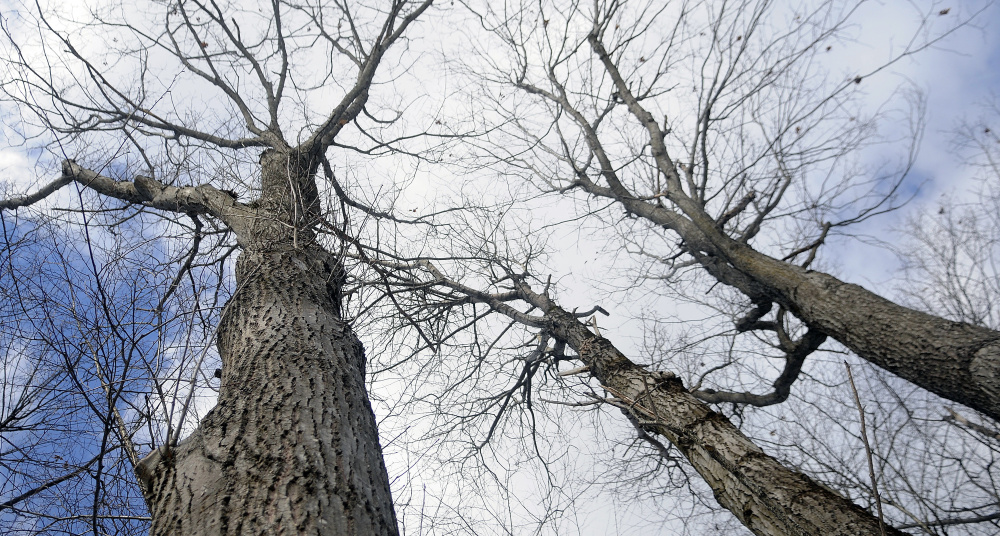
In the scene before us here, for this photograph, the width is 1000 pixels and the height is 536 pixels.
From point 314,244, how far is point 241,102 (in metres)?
2.94

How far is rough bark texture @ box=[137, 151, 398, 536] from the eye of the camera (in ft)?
4.36

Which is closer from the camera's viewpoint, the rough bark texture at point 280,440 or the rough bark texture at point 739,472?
the rough bark texture at point 280,440

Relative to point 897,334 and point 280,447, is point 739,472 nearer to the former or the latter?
point 897,334

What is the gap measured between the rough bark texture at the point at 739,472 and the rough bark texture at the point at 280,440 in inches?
33.4

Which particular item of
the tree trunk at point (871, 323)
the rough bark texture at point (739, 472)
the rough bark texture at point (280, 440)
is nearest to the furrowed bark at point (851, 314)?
the tree trunk at point (871, 323)

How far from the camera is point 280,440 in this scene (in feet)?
5.10

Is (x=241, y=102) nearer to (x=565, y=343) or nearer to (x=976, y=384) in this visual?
(x=565, y=343)

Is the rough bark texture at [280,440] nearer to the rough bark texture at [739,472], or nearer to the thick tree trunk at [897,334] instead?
the rough bark texture at [739,472]

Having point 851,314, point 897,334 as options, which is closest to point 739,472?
point 897,334

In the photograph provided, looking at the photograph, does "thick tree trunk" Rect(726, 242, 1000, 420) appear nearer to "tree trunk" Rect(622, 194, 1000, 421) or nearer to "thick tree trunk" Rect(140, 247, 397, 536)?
"tree trunk" Rect(622, 194, 1000, 421)

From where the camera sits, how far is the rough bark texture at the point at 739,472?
206 centimetres

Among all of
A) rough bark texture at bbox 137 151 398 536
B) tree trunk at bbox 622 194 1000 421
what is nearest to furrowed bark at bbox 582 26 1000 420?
tree trunk at bbox 622 194 1000 421

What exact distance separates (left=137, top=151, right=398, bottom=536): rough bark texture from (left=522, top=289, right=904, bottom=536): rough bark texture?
849mm

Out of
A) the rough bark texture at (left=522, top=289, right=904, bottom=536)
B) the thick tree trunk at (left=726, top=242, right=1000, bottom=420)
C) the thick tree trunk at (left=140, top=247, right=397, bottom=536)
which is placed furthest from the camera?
the thick tree trunk at (left=726, top=242, right=1000, bottom=420)
